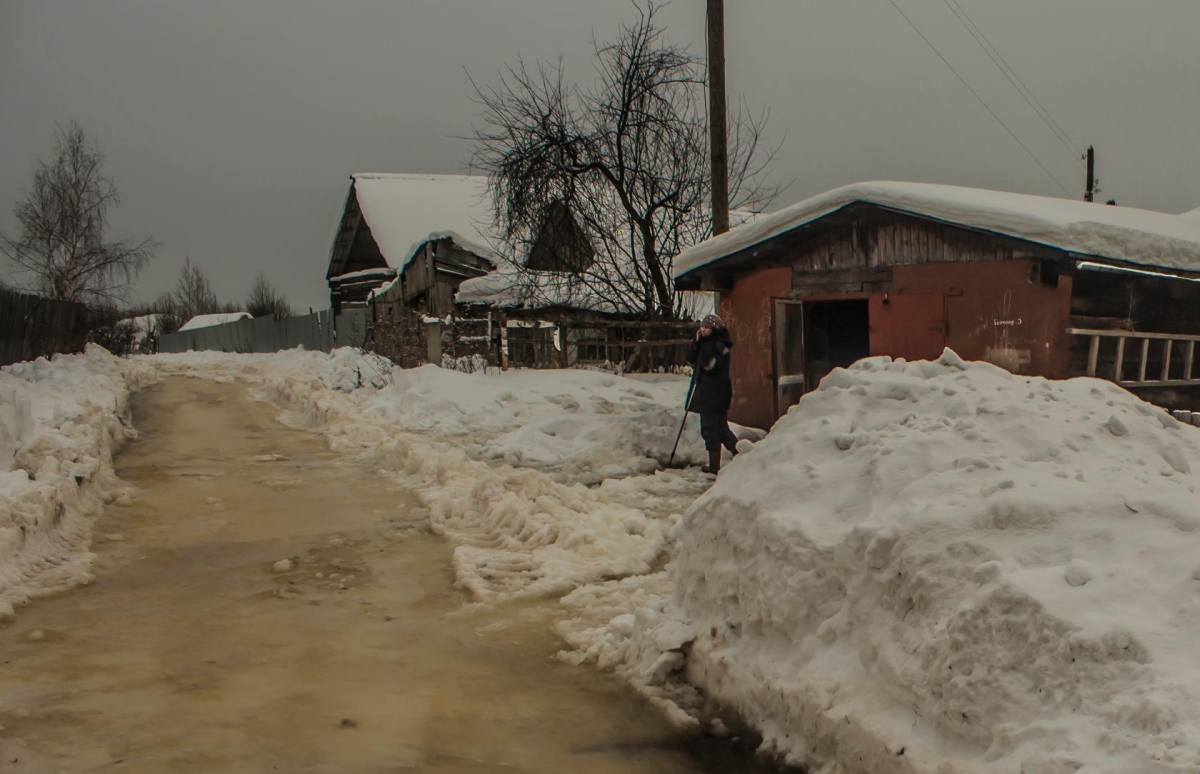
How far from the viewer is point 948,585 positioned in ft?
10.1

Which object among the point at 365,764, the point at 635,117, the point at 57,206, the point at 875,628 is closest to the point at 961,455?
the point at 875,628

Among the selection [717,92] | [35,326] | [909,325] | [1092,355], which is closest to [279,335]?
[35,326]

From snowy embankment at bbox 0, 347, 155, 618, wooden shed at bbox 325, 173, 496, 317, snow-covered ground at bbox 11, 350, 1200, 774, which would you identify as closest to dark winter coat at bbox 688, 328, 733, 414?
snow-covered ground at bbox 11, 350, 1200, 774

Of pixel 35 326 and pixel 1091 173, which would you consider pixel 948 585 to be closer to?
A: pixel 35 326

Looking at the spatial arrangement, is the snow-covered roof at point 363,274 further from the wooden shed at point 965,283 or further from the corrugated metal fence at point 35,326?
the wooden shed at point 965,283

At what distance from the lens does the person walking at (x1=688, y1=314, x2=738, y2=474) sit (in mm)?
9375

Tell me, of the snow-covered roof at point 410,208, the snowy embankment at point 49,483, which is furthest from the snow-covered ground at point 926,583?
the snow-covered roof at point 410,208

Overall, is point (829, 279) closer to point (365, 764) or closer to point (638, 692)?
point (638, 692)

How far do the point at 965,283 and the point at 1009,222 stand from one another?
3.43 feet

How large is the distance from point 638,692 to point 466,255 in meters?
21.5

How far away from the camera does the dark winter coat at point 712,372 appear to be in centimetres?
937

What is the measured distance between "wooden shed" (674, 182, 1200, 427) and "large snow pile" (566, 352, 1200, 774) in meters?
4.61

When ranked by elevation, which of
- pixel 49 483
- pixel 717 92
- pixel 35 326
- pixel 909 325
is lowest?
pixel 49 483

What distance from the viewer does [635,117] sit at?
717 inches
